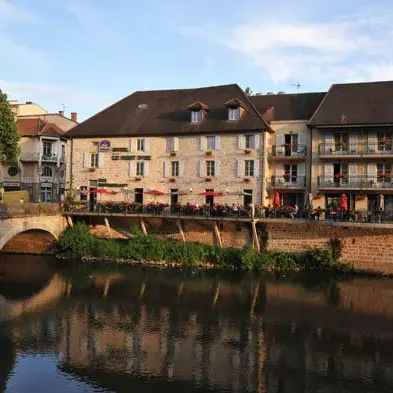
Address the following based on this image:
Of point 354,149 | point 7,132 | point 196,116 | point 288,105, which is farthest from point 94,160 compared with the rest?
point 354,149

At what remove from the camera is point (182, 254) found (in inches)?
1261

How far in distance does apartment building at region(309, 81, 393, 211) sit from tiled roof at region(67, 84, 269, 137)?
14.1 feet

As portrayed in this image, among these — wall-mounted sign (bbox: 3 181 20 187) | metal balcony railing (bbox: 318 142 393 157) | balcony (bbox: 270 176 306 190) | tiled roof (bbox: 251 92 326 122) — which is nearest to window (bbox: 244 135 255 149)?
tiled roof (bbox: 251 92 326 122)

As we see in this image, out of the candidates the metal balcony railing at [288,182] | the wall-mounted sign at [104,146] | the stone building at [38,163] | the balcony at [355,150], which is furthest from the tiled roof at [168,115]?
the stone building at [38,163]

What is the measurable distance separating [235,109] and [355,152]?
8.32m

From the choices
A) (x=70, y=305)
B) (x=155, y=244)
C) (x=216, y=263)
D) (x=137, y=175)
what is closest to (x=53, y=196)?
(x=137, y=175)

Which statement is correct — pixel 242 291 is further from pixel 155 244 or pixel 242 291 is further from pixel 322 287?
pixel 155 244

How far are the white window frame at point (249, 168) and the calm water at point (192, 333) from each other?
26.5ft

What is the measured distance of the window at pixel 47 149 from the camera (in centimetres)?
4719

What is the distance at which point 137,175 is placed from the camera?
3719 centimetres

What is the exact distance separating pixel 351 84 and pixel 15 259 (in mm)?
24798

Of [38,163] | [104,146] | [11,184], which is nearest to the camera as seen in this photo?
[104,146]

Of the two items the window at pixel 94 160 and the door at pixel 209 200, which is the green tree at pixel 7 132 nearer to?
the window at pixel 94 160

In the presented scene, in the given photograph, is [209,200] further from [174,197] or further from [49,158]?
[49,158]
